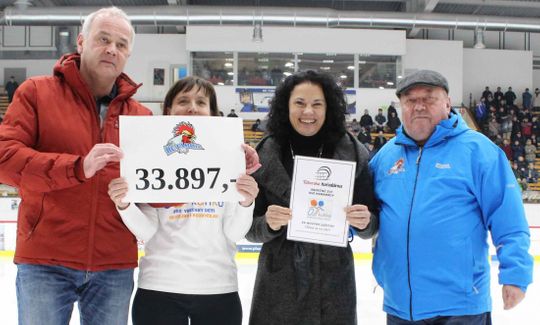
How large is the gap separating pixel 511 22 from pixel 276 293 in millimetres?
15776

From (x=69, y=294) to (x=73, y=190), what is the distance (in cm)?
41

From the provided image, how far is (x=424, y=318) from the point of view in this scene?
7.19ft

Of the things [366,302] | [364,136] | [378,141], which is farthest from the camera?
[364,136]

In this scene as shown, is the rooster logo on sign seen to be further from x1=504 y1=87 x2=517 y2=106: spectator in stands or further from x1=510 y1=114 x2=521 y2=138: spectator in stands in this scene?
x1=504 y1=87 x2=517 y2=106: spectator in stands

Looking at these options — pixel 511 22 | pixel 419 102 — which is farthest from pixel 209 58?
pixel 419 102

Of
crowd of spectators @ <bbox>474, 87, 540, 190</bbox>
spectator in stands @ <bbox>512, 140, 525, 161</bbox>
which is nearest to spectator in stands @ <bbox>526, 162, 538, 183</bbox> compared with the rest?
crowd of spectators @ <bbox>474, 87, 540, 190</bbox>

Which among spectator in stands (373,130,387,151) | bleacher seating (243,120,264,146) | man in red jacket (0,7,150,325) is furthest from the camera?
bleacher seating (243,120,264,146)

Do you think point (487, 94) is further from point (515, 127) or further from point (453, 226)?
point (453, 226)

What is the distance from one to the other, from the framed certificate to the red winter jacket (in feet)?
2.39

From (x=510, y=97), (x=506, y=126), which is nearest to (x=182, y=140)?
(x=506, y=126)

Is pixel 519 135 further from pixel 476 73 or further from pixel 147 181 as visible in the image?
pixel 147 181

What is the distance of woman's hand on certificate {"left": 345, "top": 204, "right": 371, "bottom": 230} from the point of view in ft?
6.97

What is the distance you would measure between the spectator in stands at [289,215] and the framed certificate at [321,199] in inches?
2.0

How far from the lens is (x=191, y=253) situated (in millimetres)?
2082
